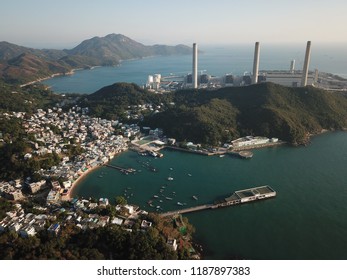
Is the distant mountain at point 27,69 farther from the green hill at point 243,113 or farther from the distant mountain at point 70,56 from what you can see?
the green hill at point 243,113

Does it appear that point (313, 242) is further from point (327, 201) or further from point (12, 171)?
point (12, 171)

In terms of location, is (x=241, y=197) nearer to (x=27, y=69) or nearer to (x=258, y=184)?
(x=258, y=184)

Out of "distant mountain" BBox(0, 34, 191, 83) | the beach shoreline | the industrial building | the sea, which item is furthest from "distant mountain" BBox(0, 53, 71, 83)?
the sea

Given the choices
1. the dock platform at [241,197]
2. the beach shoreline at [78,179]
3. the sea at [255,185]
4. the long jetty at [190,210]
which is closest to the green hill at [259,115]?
the sea at [255,185]

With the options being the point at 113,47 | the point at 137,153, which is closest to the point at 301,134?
the point at 137,153

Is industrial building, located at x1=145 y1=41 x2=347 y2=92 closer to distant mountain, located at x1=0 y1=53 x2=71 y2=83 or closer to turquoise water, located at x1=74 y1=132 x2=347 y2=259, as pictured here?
turquoise water, located at x1=74 y1=132 x2=347 y2=259

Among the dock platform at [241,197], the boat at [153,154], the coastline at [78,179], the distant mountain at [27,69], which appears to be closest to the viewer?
the dock platform at [241,197]

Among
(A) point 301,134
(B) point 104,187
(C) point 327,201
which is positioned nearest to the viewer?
(C) point 327,201
